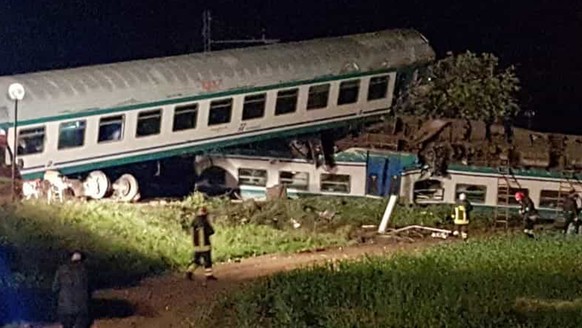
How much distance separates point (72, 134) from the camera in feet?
92.9

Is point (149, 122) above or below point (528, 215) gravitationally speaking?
above

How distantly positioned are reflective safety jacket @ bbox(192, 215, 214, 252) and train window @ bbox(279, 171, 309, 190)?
475 inches

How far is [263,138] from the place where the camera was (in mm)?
32469

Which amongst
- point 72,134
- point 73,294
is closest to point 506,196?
point 72,134

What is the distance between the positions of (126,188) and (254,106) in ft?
13.2

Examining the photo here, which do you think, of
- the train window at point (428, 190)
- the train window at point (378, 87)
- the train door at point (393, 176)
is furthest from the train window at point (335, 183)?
the train window at point (378, 87)

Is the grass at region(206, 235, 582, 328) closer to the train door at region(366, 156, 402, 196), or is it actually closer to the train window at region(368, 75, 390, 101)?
the train door at region(366, 156, 402, 196)

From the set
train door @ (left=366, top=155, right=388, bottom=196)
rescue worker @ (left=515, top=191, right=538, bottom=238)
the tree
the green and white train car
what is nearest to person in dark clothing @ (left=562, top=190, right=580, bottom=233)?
rescue worker @ (left=515, top=191, right=538, bottom=238)

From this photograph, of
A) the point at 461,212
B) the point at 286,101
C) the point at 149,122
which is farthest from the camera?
the point at 286,101

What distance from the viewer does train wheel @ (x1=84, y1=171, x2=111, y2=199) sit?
95.0 ft

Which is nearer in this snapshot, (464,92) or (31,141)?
(31,141)

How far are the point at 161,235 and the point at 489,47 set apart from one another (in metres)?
30.7

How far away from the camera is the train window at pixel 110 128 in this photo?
2884 centimetres

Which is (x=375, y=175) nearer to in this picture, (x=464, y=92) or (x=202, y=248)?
(x=464, y=92)
